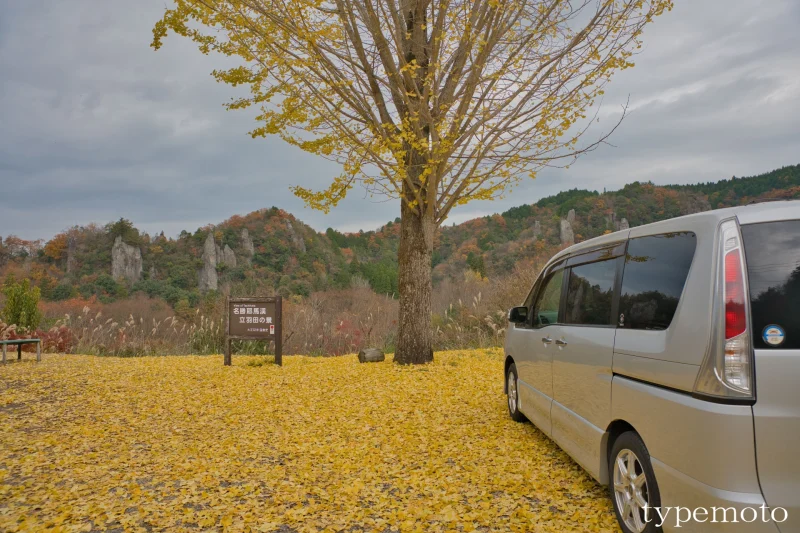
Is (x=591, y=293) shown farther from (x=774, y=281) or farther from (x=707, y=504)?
(x=707, y=504)

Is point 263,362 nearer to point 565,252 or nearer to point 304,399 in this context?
point 304,399

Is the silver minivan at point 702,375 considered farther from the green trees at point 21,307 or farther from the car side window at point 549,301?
the green trees at point 21,307

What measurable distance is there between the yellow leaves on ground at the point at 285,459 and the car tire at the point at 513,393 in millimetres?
145

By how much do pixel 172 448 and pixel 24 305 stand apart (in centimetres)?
1162

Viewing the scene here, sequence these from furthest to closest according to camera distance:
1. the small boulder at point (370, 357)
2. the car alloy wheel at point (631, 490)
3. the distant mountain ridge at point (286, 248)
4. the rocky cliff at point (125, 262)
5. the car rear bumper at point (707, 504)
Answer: the rocky cliff at point (125, 262) < the distant mountain ridge at point (286, 248) < the small boulder at point (370, 357) < the car alloy wheel at point (631, 490) < the car rear bumper at point (707, 504)

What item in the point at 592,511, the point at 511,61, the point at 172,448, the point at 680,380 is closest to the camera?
the point at 680,380

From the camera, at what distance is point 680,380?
257cm

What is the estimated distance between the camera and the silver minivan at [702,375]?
226 centimetres

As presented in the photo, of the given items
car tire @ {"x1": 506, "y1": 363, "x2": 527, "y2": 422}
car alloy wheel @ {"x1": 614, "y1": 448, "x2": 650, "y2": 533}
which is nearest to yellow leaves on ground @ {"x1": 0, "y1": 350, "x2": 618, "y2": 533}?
car tire @ {"x1": 506, "y1": 363, "x2": 527, "y2": 422}

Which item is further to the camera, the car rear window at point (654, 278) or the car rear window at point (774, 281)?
the car rear window at point (654, 278)

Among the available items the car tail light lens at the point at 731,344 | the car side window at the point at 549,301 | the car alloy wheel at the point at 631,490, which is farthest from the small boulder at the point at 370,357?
the car tail light lens at the point at 731,344

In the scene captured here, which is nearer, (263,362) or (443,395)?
(443,395)

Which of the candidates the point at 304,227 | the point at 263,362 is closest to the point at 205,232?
the point at 304,227

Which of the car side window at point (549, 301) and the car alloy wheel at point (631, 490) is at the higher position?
the car side window at point (549, 301)
